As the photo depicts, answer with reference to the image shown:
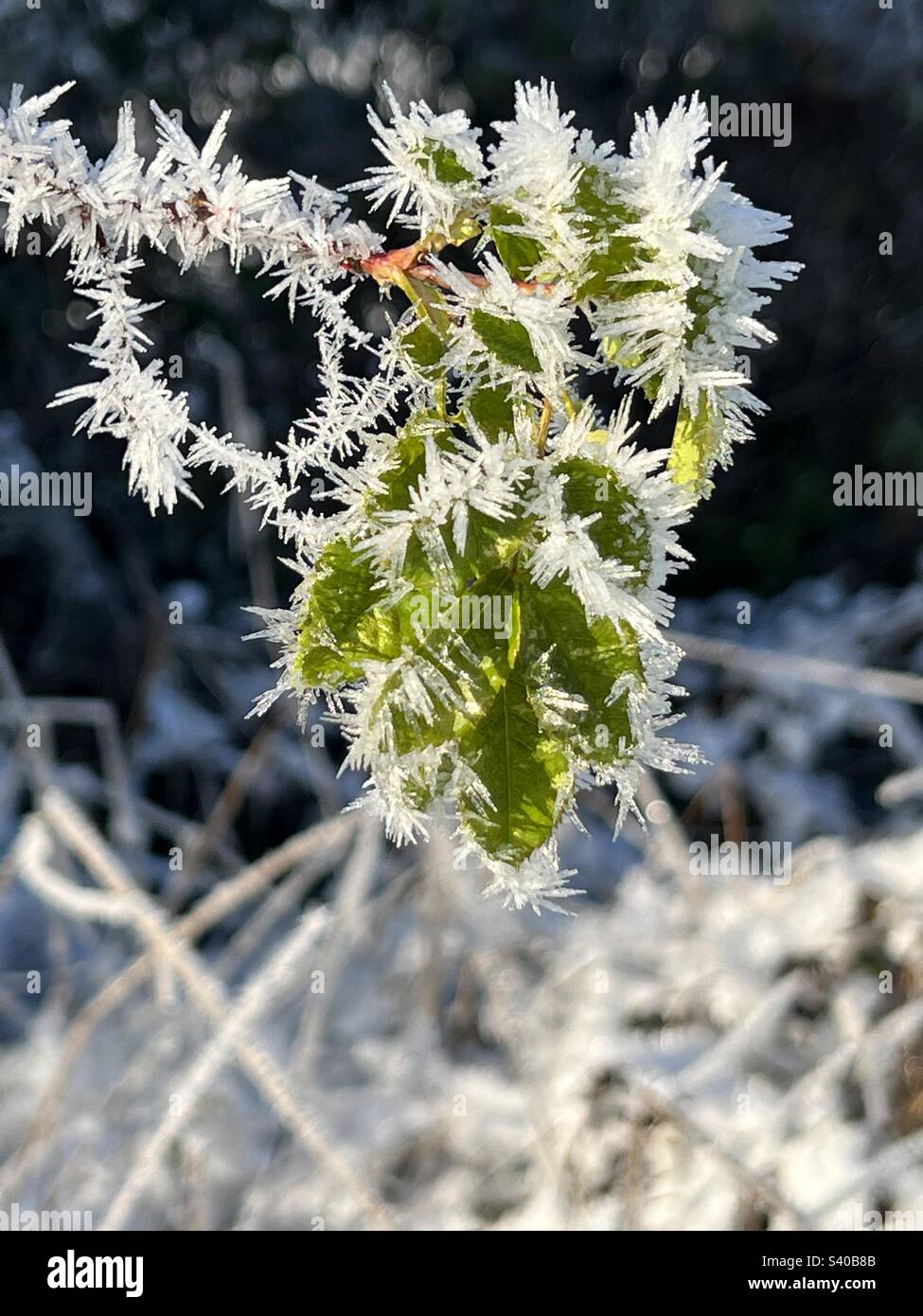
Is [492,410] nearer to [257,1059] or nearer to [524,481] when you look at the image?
[524,481]

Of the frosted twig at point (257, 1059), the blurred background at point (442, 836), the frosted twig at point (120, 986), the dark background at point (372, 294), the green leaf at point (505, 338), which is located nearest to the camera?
the green leaf at point (505, 338)

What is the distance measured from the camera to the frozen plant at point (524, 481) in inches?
15.6

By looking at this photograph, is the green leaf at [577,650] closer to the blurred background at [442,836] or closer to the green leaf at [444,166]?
the green leaf at [444,166]

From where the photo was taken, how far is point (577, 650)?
1.32 ft

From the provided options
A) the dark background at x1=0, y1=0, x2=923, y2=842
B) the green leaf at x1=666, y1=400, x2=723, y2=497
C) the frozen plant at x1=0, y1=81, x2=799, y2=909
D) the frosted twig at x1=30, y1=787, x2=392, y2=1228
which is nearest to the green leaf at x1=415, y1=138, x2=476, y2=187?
the frozen plant at x1=0, y1=81, x2=799, y2=909

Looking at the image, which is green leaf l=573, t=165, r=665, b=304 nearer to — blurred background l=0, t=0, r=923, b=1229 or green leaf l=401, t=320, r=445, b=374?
green leaf l=401, t=320, r=445, b=374

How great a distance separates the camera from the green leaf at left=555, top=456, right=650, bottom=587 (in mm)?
395

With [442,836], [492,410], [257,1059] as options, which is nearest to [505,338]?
[492,410]

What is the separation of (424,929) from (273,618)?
167 centimetres

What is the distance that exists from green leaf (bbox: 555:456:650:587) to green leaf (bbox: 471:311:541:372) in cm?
4

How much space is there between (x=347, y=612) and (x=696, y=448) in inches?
5.8

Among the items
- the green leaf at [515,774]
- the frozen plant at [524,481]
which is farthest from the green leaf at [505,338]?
the green leaf at [515,774]

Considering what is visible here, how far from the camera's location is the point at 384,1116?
1858 millimetres

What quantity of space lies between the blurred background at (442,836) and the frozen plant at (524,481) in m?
1.03
